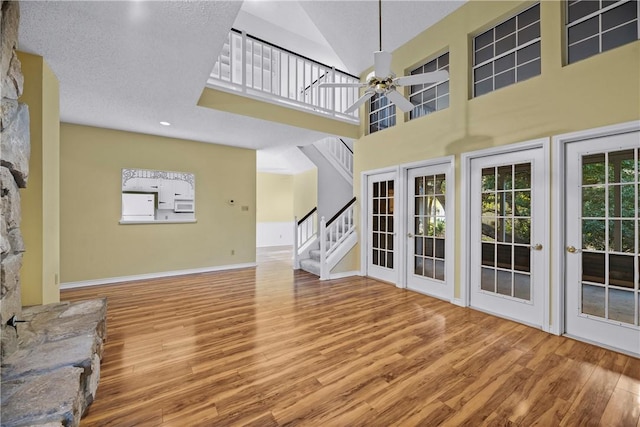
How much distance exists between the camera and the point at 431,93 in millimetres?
4211

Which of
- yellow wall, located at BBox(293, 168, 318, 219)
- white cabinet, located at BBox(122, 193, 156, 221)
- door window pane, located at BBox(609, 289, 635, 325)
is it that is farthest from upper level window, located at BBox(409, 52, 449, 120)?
white cabinet, located at BBox(122, 193, 156, 221)

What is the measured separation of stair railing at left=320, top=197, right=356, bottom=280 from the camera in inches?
196

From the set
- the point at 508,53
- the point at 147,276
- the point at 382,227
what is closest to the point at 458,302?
the point at 382,227

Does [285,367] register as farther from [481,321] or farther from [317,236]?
[317,236]

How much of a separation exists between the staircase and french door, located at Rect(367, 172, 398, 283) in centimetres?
44

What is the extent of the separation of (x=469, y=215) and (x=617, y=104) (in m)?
1.66

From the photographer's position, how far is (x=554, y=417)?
1.68 m

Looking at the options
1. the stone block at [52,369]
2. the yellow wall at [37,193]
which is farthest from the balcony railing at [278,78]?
the stone block at [52,369]

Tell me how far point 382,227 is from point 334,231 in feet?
3.92

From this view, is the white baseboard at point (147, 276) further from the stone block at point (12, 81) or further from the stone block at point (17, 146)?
the stone block at point (12, 81)

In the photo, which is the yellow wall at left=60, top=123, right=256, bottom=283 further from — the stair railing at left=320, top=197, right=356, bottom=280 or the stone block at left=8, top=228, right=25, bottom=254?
the stone block at left=8, top=228, right=25, bottom=254

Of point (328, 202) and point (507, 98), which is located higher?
point (507, 98)

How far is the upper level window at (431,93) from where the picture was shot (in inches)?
159

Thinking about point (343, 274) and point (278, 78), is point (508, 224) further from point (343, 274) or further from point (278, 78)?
point (278, 78)
